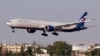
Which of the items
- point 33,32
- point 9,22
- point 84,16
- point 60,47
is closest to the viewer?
point 33,32

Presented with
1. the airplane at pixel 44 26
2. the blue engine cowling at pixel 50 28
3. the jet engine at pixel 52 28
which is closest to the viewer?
the airplane at pixel 44 26

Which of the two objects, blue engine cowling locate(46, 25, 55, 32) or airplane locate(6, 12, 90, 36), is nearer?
airplane locate(6, 12, 90, 36)

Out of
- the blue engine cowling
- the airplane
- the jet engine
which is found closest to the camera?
the airplane

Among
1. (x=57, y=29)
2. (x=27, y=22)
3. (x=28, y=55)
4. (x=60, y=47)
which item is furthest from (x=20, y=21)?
(x=60, y=47)

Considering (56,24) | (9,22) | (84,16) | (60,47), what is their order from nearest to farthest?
(9,22) < (56,24) < (84,16) < (60,47)

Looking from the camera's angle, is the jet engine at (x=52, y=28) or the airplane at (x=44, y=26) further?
the jet engine at (x=52, y=28)

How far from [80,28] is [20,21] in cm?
1161

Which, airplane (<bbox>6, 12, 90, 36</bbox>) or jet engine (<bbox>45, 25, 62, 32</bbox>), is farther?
jet engine (<bbox>45, 25, 62, 32</bbox>)

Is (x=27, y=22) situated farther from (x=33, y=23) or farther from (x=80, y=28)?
(x=80, y=28)

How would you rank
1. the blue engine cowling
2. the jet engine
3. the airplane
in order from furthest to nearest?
the jet engine, the blue engine cowling, the airplane

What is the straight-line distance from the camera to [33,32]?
3302 inches

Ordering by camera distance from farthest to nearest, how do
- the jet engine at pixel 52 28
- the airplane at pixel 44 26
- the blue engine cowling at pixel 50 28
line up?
the jet engine at pixel 52 28
the blue engine cowling at pixel 50 28
the airplane at pixel 44 26

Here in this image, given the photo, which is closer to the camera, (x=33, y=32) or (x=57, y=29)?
(x=33, y=32)

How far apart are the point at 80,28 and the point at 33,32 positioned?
37.8 feet
